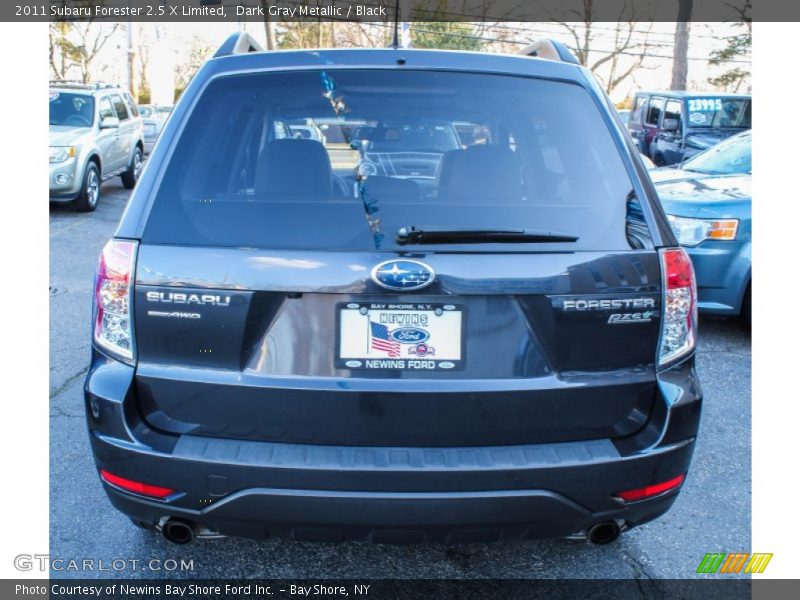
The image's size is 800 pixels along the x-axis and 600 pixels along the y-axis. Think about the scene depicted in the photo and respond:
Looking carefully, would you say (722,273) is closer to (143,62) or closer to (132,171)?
(132,171)

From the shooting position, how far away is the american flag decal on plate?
6.98ft

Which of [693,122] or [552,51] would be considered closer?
[552,51]

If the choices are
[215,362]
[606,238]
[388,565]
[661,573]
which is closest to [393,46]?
[606,238]

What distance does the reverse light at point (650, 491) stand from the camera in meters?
2.27

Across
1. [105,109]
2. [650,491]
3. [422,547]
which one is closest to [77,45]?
[105,109]

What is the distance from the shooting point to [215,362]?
2186 mm

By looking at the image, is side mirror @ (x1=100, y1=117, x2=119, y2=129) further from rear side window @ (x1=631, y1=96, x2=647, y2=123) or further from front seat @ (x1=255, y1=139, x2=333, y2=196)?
rear side window @ (x1=631, y1=96, x2=647, y2=123)

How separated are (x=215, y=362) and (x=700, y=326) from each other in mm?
5266

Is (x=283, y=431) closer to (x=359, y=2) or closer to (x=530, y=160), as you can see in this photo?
(x=530, y=160)

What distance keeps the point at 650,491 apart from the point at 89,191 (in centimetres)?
1128

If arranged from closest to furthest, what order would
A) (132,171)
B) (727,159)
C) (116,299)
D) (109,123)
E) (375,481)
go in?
(375,481) < (116,299) < (727,159) < (109,123) < (132,171)

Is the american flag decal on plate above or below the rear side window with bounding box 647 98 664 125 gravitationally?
below

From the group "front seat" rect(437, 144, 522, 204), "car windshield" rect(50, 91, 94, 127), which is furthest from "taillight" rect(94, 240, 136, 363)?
"car windshield" rect(50, 91, 94, 127)

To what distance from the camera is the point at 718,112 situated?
48.2 feet
